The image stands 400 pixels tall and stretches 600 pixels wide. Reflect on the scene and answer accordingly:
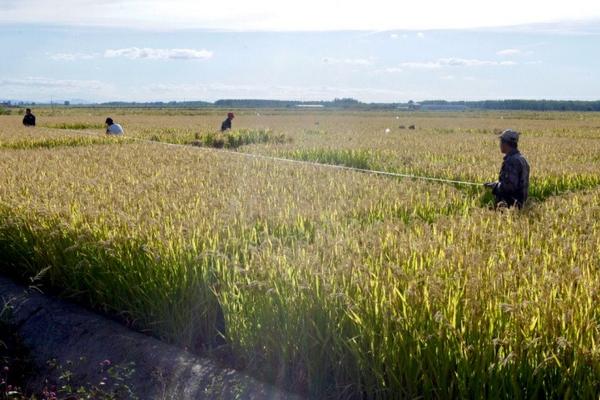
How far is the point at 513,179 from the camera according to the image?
7.69 metres

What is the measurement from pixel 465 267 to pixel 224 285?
5.00 ft

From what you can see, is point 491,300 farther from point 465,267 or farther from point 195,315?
point 195,315

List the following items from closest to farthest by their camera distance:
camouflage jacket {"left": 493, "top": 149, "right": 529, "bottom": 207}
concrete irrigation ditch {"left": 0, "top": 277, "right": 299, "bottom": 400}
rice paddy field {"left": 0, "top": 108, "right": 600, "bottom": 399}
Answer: rice paddy field {"left": 0, "top": 108, "right": 600, "bottom": 399}
concrete irrigation ditch {"left": 0, "top": 277, "right": 299, "bottom": 400}
camouflage jacket {"left": 493, "top": 149, "right": 529, "bottom": 207}

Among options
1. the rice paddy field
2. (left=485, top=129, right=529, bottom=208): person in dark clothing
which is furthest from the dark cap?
the rice paddy field

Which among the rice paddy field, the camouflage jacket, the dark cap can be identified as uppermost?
the dark cap

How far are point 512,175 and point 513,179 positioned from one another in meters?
0.05

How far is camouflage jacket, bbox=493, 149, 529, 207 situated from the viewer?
768cm

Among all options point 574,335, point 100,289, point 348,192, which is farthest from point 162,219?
point 574,335

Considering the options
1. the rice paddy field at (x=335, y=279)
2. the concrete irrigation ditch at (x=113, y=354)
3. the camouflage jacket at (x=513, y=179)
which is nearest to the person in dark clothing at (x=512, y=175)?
the camouflage jacket at (x=513, y=179)

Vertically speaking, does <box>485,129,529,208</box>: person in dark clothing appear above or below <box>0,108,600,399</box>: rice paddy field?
above

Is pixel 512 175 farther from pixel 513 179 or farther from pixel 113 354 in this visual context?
pixel 113 354

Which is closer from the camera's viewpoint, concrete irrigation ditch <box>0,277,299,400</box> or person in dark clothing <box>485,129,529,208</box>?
concrete irrigation ditch <box>0,277,299,400</box>

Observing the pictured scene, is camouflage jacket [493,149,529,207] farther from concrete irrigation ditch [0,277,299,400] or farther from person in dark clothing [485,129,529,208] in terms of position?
concrete irrigation ditch [0,277,299,400]

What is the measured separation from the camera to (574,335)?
2.98 metres
